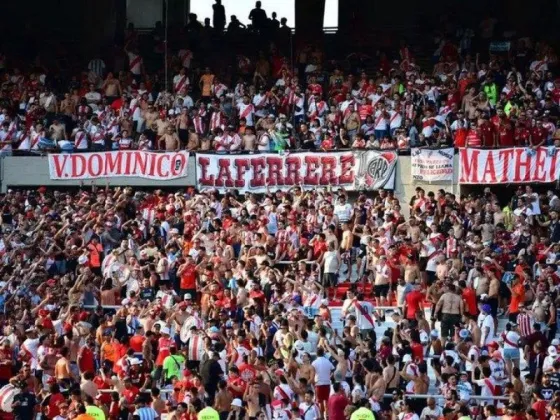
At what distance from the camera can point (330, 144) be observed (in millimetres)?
36938

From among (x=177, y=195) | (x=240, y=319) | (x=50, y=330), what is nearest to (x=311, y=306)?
(x=240, y=319)

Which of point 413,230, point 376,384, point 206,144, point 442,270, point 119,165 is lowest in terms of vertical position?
point 376,384

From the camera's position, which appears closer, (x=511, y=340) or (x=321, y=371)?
(x=321, y=371)

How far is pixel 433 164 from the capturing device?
36.0m

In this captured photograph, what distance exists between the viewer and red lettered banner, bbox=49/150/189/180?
125ft

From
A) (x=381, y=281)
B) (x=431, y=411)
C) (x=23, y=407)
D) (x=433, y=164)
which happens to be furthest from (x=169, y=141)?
(x=431, y=411)

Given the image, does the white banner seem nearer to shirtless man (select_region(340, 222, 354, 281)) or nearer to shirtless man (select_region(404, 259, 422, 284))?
shirtless man (select_region(340, 222, 354, 281))

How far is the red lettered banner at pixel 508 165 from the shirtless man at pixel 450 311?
7.15 m

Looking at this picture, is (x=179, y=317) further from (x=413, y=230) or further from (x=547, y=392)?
(x=547, y=392)

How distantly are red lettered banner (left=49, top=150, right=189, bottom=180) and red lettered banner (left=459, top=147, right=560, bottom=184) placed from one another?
617 centimetres

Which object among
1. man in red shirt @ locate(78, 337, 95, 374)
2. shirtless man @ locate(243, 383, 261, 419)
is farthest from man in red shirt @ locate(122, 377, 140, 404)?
man in red shirt @ locate(78, 337, 95, 374)

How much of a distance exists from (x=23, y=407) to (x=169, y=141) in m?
13.3

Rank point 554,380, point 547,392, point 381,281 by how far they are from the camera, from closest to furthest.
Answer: point 547,392
point 554,380
point 381,281

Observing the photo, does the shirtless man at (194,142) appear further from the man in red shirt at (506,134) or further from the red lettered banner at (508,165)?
the man in red shirt at (506,134)
